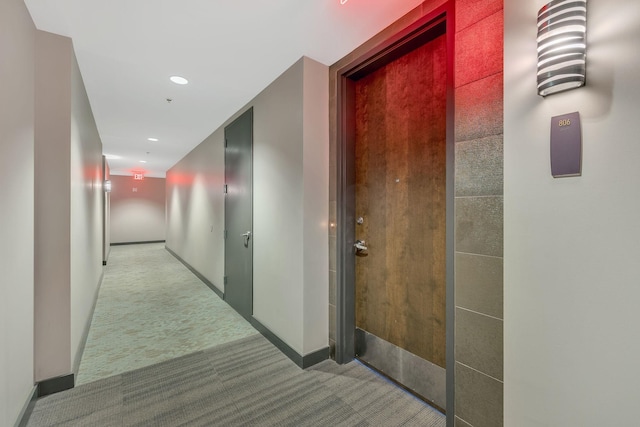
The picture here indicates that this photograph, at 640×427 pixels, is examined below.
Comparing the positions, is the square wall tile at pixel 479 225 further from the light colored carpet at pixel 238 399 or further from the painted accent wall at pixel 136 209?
the painted accent wall at pixel 136 209

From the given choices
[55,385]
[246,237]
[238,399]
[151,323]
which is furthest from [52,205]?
[238,399]

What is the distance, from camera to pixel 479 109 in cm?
141

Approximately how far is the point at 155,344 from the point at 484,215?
315 cm

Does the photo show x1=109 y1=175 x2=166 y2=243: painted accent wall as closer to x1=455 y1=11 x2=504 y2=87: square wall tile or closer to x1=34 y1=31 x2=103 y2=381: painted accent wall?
x1=34 y1=31 x2=103 y2=381: painted accent wall

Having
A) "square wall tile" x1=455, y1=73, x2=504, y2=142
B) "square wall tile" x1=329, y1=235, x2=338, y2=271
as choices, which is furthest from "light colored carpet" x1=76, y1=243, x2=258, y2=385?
"square wall tile" x1=455, y1=73, x2=504, y2=142

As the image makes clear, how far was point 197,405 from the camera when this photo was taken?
6.13ft

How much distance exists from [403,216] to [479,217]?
62cm

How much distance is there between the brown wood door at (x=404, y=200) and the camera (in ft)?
5.83

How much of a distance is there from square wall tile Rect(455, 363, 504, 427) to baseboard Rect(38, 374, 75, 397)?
8.88 ft

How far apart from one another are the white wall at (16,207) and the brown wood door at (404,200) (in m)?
2.23

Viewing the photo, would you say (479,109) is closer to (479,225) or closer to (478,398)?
(479,225)

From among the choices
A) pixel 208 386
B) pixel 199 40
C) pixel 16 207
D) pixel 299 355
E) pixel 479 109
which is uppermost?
pixel 199 40

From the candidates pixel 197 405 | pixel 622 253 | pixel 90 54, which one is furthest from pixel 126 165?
pixel 622 253

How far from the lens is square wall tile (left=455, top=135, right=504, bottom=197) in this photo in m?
1.34
